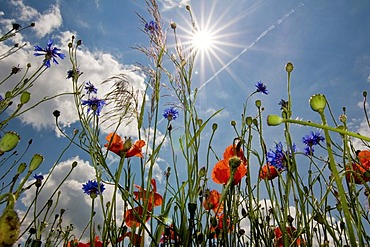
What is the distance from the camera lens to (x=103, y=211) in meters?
1.23

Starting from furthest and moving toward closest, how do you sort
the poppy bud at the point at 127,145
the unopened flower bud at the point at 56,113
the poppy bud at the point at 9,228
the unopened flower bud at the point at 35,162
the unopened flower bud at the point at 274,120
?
1. the unopened flower bud at the point at 56,113
2. the poppy bud at the point at 127,145
3. the unopened flower bud at the point at 35,162
4. the unopened flower bud at the point at 274,120
5. the poppy bud at the point at 9,228

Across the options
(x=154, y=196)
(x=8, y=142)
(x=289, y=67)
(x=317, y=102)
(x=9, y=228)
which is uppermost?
(x=289, y=67)

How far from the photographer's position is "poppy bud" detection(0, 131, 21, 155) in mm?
492

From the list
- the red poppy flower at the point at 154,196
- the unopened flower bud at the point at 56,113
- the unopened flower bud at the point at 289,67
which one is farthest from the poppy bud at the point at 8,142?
the unopened flower bud at the point at 56,113

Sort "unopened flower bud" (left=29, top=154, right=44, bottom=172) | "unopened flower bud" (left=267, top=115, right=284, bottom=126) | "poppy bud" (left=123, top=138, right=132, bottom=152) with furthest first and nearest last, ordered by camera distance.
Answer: "poppy bud" (left=123, top=138, right=132, bottom=152) < "unopened flower bud" (left=29, top=154, right=44, bottom=172) < "unopened flower bud" (left=267, top=115, right=284, bottom=126)

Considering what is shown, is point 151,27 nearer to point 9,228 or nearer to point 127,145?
point 127,145

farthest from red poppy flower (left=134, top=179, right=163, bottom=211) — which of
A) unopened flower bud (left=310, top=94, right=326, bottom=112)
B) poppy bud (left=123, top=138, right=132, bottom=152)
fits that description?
unopened flower bud (left=310, top=94, right=326, bottom=112)

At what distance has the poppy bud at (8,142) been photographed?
492 mm

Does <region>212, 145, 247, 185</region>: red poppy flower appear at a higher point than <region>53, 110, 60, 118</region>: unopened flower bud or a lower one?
lower

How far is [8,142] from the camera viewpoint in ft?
1.62

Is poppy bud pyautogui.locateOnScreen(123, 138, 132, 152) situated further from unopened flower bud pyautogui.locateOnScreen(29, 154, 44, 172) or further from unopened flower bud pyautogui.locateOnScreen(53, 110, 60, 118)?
unopened flower bud pyautogui.locateOnScreen(53, 110, 60, 118)

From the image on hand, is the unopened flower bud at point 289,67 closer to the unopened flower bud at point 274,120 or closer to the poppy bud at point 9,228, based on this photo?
the unopened flower bud at point 274,120

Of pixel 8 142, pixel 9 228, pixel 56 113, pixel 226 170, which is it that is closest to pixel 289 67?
pixel 226 170

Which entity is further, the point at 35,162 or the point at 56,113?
the point at 56,113
